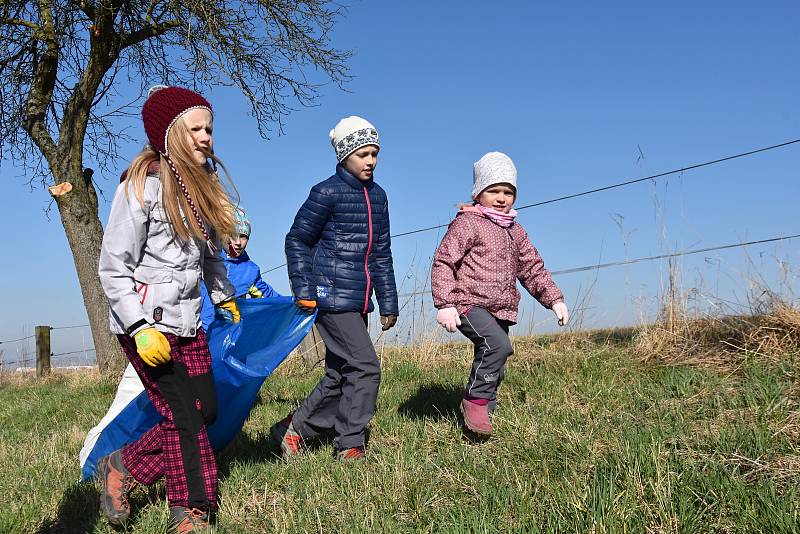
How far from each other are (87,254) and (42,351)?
217 inches

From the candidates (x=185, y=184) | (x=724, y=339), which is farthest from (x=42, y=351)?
(x=724, y=339)

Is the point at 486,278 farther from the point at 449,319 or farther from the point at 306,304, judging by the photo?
the point at 306,304

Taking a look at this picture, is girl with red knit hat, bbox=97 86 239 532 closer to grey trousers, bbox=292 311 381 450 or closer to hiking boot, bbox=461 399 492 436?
grey trousers, bbox=292 311 381 450

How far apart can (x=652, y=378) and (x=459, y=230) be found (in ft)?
5.39

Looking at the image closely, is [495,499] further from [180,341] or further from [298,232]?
[298,232]

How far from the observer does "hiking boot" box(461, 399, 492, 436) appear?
3.62 m

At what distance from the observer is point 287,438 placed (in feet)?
12.9

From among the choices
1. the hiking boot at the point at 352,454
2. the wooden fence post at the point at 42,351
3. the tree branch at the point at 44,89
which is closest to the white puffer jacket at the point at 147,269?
the hiking boot at the point at 352,454

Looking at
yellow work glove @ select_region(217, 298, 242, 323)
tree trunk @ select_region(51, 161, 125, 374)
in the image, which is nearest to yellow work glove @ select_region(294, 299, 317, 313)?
yellow work glove @ select_region(217, 298, 242, 323)

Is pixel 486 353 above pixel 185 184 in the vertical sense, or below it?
below

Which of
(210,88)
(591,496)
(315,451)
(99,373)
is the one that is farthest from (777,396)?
(210,88)

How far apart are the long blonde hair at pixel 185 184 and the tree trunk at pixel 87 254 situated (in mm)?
6071

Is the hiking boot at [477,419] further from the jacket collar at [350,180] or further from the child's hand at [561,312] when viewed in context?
the jacket collar at [350,180]

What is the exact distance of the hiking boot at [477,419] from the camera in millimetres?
3623
